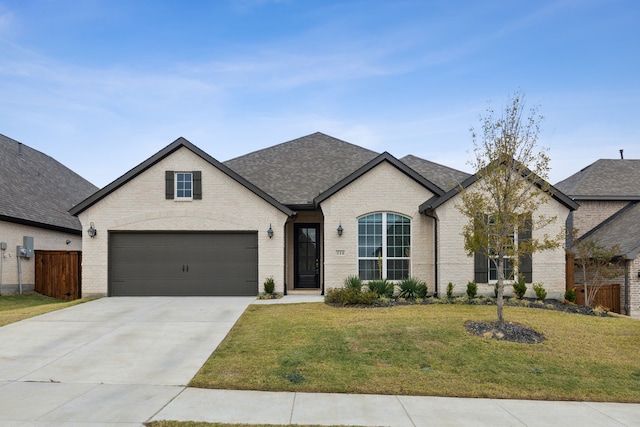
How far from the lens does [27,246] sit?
60.1 ft

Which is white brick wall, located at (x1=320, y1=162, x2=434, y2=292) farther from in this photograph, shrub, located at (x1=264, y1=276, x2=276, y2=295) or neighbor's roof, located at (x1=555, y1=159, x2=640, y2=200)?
neighbor's roof, located at (x1=555, y1=159, x2=640, y2=200)

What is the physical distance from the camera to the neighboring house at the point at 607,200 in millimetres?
19484

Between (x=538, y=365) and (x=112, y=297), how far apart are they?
44.3ft

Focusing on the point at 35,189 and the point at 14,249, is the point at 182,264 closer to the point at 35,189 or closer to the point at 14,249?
the point at 14,249

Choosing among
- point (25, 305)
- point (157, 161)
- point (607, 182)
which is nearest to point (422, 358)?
point (157, 161)

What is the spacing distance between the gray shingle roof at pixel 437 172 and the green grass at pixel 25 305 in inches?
537

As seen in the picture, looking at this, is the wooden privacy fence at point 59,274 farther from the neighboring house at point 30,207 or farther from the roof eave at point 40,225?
the roof eave at point 40,225

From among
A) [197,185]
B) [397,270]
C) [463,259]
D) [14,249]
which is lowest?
[397,270]

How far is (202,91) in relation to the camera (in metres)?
17.7

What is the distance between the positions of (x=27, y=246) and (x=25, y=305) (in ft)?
13.8

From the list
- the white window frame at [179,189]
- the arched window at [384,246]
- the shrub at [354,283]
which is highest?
the white window frame at [179,189]

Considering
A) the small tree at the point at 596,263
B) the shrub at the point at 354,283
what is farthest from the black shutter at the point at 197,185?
the small tree at the point at 596,263

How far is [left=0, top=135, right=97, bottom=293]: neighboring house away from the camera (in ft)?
57.4

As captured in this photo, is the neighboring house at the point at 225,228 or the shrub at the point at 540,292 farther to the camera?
the neighboring house at the point at 225,228
